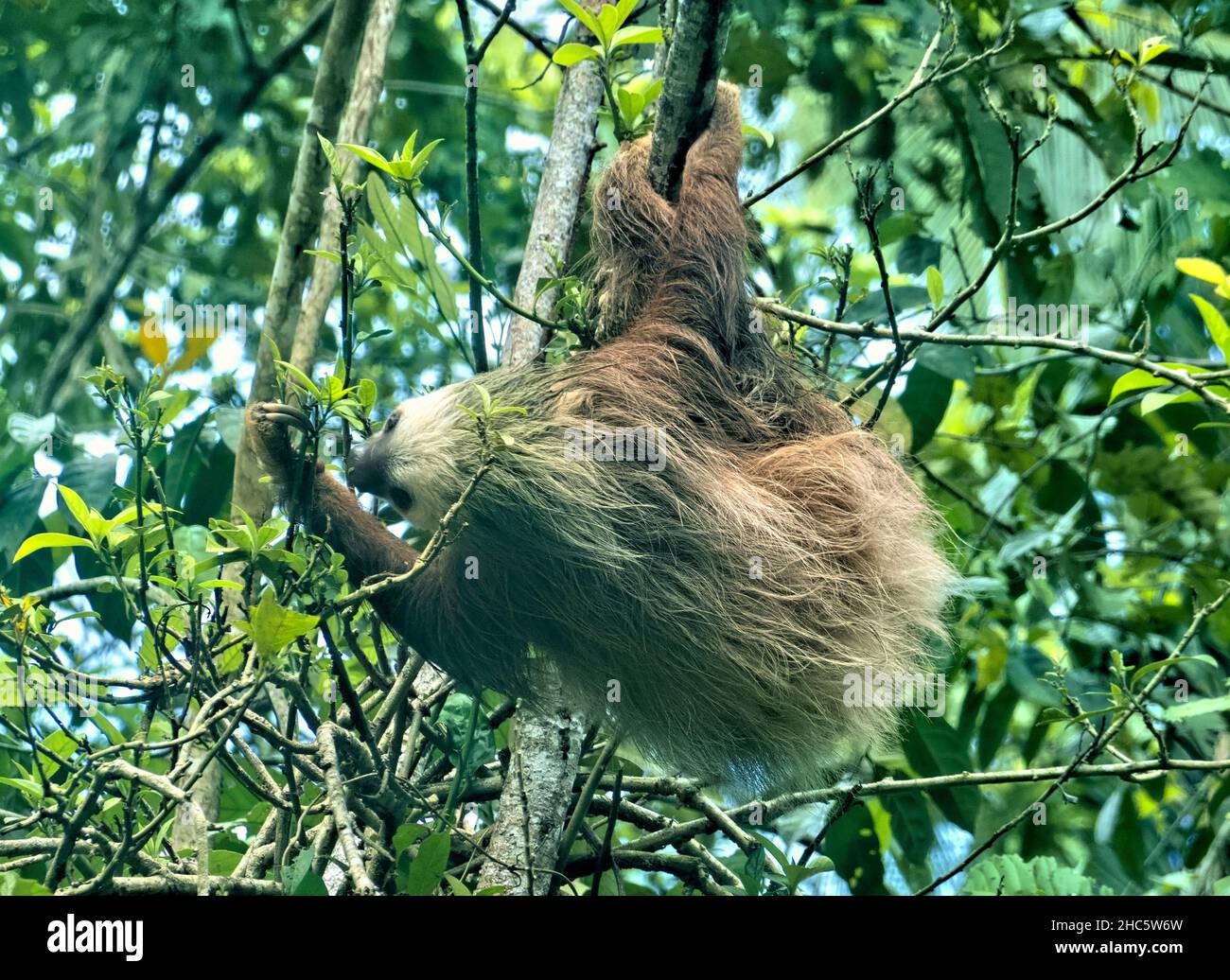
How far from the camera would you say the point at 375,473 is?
186 inches

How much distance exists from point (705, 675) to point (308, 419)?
1.79 meters

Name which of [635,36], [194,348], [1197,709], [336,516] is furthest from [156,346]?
[1197,709]

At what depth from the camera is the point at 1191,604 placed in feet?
19.4

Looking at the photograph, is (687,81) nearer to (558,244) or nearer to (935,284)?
(558,244)

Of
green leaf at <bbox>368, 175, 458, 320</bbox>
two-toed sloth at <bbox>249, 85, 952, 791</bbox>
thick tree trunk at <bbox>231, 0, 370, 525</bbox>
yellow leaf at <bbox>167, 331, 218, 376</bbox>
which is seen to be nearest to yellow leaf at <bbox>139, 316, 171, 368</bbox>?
yellow leaf at <bbox>167, 331, 218, 376</bbox>

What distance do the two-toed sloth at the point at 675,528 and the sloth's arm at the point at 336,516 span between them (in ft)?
0.04

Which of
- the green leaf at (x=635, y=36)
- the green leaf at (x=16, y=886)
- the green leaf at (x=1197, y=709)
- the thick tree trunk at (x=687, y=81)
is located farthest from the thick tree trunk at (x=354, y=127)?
the green leaf at (x=1197, y=709)

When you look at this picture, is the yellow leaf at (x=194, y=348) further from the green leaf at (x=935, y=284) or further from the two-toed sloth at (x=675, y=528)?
the green leaf at (x=935, y=284)

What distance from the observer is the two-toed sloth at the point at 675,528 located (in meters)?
4.18
